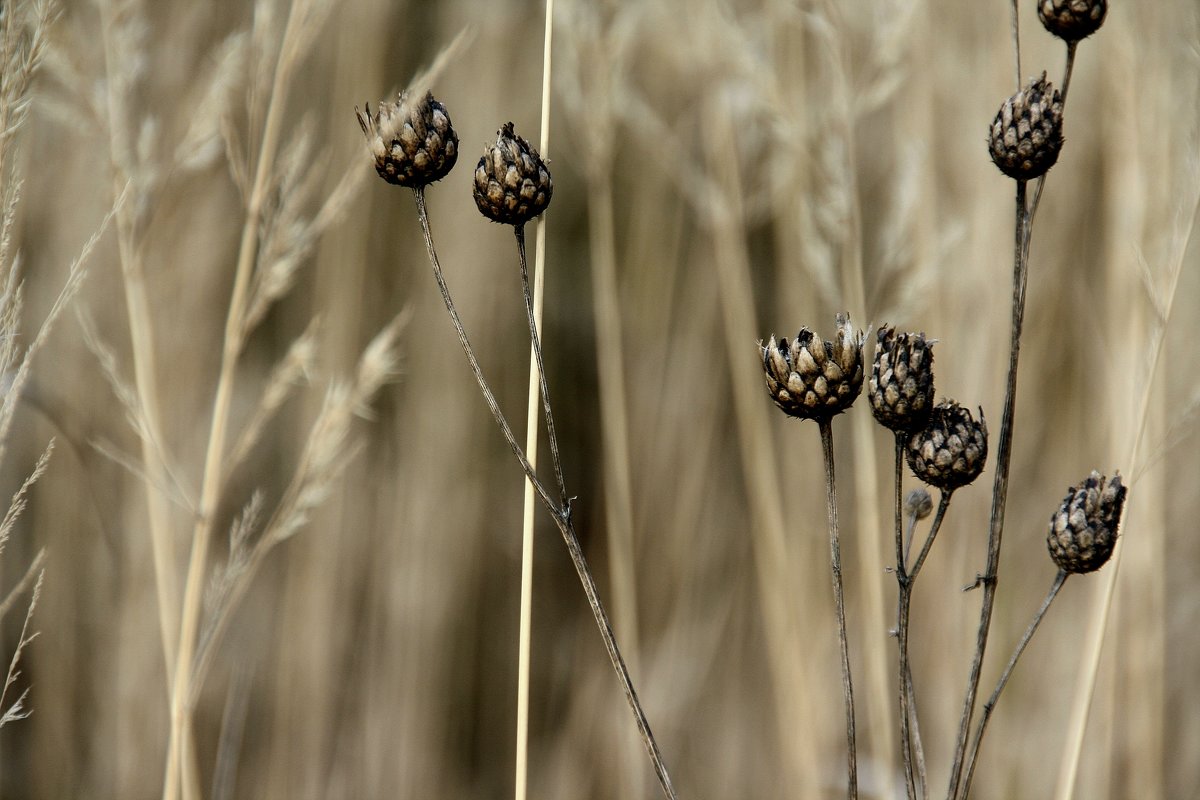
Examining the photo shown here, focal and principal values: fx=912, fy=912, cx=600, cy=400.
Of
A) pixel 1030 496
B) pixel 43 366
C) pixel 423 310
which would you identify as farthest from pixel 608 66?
pixel 1030 496

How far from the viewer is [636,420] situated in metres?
2.00

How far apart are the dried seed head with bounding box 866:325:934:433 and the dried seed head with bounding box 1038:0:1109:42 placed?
0.93ft

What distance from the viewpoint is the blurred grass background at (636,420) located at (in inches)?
56.6

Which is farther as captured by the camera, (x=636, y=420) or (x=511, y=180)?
(x=636, y=420)

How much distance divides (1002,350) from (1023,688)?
0.77 m

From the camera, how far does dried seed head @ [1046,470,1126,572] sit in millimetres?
652

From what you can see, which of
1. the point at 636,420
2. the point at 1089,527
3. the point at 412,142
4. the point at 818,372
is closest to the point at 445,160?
the point at 412,142

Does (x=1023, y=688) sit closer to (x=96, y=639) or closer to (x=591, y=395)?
(x=591, y=395)

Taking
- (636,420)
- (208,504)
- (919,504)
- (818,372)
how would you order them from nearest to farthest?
1. (818,372)
2. (919,504)
3. (208,504)
4. (636,420)

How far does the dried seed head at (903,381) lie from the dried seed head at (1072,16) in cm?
28

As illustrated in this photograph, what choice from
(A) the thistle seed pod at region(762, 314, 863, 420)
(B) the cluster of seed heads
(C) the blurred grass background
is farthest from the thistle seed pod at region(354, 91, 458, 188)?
(C) the blurred grass background

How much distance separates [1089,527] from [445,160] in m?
0.55

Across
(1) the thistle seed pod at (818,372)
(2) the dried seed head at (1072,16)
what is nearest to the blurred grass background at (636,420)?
(2) the dried seed head at (1072,16)

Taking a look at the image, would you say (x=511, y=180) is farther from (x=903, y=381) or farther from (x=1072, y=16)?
(x=1072, y=16)
